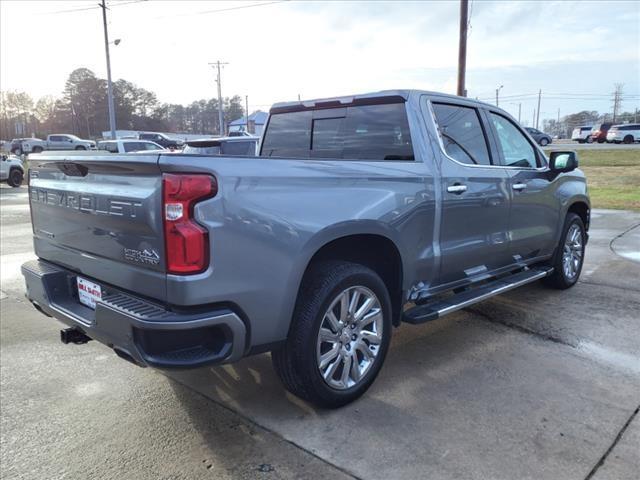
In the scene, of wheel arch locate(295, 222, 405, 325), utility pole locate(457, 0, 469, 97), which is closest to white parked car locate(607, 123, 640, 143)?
utility pole locate(457, 0, 469, 97)

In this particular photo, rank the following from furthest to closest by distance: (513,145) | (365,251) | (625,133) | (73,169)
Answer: (625,133) → (513,145) → (365,251) → (73,169)

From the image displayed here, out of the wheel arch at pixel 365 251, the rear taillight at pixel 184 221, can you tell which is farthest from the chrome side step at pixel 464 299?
the rear taillight at pixel 184 221

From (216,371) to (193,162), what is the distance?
193 cm

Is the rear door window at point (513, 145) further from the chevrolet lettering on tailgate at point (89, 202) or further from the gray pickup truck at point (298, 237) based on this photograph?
the chevrolet lettering on tailgate at point (89, 202)

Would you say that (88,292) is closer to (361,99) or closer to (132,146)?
(361,99)

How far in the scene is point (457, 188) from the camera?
3842mm

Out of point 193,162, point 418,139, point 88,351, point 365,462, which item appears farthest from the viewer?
point 88,351

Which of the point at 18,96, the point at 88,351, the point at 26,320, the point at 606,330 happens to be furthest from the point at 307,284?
the point at 18,96

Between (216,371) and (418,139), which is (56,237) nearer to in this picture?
(216,371)

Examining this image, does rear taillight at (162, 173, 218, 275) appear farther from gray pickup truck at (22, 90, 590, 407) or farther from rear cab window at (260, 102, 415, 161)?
rear cab window at (260, 102, 415, 161)

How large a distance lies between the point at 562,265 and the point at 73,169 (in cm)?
473

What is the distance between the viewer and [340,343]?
10.4 feet

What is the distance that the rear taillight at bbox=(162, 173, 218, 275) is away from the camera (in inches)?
94.5

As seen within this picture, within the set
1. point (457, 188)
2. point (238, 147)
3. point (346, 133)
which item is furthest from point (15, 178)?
point (457, 188)
